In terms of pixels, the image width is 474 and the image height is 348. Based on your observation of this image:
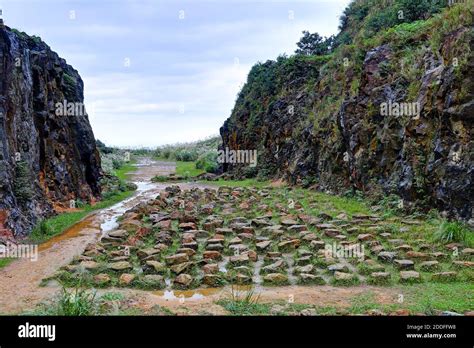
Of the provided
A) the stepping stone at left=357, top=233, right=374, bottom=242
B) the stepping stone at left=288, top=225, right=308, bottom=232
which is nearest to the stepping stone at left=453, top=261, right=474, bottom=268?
the stepping stone at left=357, top=233, right=374, bottom=242

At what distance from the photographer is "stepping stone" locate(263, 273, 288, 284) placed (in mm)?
8141

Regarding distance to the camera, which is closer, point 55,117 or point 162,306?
point 162,306

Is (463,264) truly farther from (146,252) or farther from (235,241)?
(146,252)

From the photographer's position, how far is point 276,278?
8195mm

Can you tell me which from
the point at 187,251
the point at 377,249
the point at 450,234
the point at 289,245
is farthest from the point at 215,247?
the point at 450,234

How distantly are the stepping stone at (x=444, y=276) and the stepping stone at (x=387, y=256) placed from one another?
1077 mm

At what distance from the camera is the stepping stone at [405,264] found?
340 inches

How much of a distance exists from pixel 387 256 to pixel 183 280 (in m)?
4.10

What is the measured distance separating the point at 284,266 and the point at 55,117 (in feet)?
48.1

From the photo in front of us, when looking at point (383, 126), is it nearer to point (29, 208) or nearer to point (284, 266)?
point (284, 266)
